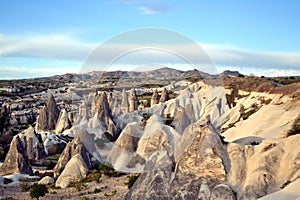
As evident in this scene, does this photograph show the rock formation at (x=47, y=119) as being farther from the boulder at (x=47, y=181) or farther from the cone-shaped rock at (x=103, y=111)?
the boulder at (x=47, y=181)

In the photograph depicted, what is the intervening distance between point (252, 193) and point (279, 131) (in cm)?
938

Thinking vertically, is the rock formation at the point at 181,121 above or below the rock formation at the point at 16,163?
above

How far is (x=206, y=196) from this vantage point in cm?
1547

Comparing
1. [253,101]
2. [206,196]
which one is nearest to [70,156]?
[206,196]

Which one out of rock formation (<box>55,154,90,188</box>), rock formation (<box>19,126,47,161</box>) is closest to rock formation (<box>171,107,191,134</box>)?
rock formation (<box>19,126,47,161</box>)

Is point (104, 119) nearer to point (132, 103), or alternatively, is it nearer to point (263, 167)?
point (132, 103)

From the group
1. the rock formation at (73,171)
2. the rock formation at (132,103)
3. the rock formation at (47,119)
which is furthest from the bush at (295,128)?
the rock formation at (47,119)

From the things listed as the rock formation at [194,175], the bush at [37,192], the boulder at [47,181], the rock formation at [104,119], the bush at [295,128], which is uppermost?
the bush at [295,128]

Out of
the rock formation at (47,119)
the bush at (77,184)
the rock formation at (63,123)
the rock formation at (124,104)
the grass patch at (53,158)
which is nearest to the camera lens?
the bush at (77,184)

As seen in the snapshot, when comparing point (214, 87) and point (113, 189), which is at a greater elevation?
point (214, 87)

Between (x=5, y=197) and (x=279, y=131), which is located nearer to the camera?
(x=5, y=197)

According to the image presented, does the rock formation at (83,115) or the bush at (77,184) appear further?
the rock formation at (83,115)

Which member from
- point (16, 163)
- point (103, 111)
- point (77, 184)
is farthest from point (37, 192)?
point (103, 111)

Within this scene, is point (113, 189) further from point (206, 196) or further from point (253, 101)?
point (253, 101)
